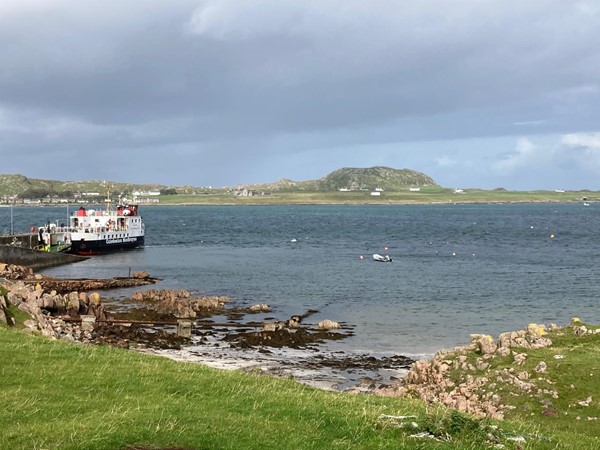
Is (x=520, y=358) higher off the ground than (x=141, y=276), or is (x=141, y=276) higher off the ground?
(x=520, y=358)

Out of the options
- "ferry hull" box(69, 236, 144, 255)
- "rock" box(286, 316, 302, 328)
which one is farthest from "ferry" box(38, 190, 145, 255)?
"rock" box(286, 316, 302, 328)

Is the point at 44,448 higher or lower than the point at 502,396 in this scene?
higher

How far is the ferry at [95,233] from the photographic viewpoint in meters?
92.2

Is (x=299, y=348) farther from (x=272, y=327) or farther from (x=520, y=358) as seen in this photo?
(x=520, y=358)

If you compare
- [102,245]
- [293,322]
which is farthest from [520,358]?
[102,245]

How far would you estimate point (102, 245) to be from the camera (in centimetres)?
9706

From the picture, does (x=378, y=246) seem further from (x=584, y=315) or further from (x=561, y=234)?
(x=584, y=315)

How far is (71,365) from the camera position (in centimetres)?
1855

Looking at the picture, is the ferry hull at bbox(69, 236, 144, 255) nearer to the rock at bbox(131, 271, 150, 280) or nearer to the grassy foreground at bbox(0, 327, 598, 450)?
the rock at bbox(131, 271, 150, 280)

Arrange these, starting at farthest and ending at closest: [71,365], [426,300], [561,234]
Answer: [561,234] < [426,300] < [71,365]

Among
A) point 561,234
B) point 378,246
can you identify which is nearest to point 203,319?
point 378,246

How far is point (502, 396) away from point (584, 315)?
1081 inches

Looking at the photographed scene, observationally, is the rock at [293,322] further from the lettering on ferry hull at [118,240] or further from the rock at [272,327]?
the lettering on ferry hull at [118,240]

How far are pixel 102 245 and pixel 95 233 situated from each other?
2.69 metres
